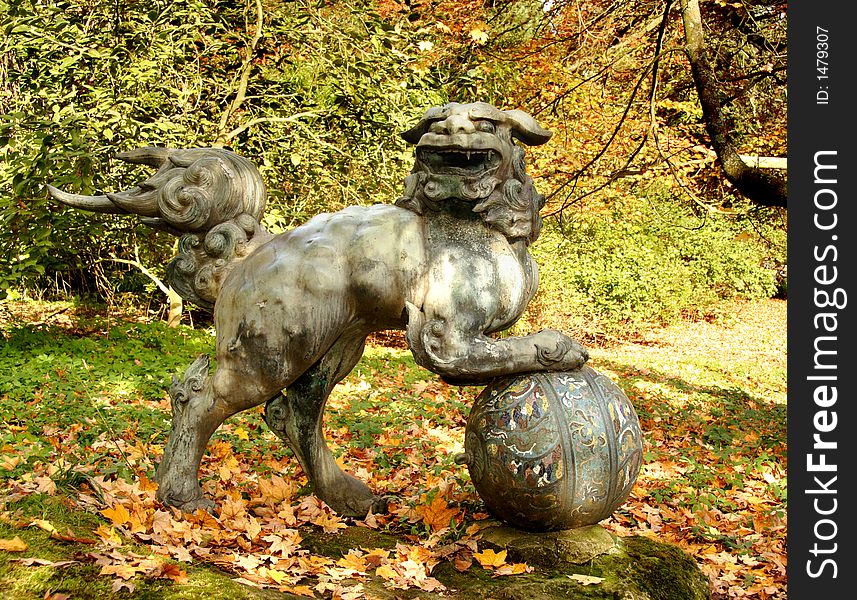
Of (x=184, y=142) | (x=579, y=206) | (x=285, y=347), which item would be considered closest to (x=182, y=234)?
(x=285, y=347)

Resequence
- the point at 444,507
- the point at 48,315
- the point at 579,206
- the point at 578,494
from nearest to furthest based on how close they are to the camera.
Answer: the point at 578,494
the point at 444,507
the point at 48,315
the point at 579,206

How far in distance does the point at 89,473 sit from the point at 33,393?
10.6ft

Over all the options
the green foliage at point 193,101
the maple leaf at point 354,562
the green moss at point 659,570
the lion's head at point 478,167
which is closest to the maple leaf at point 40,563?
the maple leaf at point 354,562

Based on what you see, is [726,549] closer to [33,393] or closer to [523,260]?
[523,260]

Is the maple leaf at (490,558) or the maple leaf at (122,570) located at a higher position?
the maple leaf at (122,570)

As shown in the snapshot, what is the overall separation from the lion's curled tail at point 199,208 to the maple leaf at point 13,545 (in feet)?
4.80

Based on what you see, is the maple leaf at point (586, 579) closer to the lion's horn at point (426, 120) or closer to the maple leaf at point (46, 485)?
the lion's horn at point (426, 120)

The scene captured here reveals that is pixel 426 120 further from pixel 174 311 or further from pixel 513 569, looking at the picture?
pixel 174 311

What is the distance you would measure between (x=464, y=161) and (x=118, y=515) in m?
2.29

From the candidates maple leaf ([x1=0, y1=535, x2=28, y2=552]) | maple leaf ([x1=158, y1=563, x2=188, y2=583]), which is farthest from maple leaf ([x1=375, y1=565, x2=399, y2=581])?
maple leaf ([x1=0, y1=535, x2=28, y2=552])

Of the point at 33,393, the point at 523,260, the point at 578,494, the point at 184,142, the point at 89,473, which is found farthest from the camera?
the point at 184,142

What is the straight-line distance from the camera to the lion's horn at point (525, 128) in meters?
3.86

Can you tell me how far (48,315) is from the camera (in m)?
11.7

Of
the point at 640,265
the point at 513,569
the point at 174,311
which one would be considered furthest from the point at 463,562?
the point at 640,265
